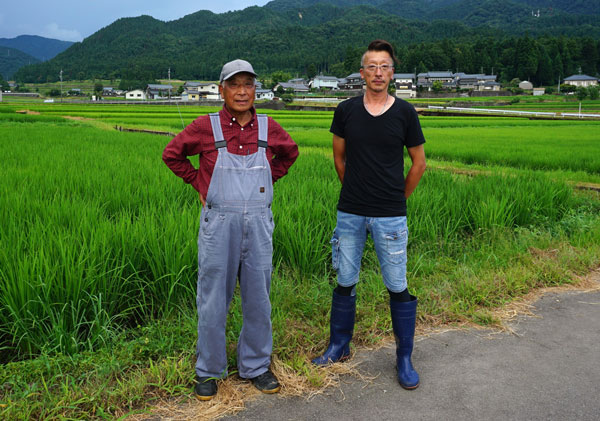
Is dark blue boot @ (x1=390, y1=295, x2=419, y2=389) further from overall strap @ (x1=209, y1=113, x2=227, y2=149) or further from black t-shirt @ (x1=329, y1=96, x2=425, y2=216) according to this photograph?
overall strap @ (x1=209, y1=113, x2=227, y2=149)

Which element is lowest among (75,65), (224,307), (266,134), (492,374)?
(492,374)

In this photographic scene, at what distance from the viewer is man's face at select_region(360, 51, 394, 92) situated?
8.16 feet

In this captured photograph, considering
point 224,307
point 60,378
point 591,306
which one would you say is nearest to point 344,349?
point 224,307

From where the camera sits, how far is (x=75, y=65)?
14125cm

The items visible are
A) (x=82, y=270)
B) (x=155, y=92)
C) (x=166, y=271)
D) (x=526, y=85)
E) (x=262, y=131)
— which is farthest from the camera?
(x=155, y=92)

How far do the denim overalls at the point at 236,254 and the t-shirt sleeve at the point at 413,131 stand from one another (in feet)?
2.50

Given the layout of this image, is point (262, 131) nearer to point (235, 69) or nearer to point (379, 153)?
point (235, 69)

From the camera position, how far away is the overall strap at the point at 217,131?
7.39ft

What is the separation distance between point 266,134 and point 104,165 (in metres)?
5.76

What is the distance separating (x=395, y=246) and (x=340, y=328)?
1.92 feet

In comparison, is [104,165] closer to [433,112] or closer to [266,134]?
[266,134]

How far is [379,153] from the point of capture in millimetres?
2502

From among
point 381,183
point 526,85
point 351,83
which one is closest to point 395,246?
point 381,183

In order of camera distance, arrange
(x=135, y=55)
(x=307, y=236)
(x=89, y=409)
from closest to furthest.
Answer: (x=89, y=409), (x=307, y=236), (x=135, y=55)
